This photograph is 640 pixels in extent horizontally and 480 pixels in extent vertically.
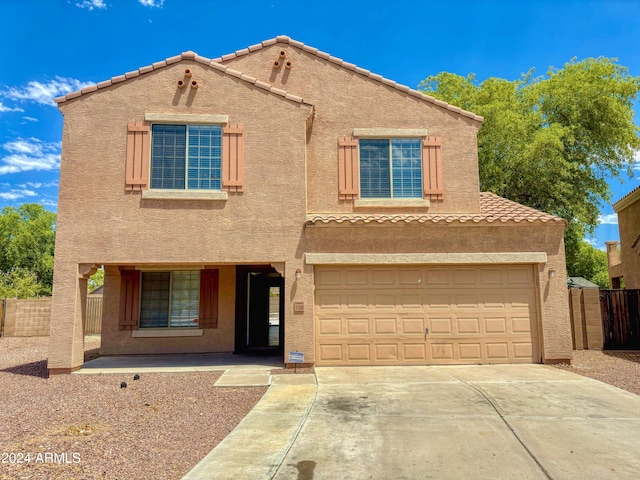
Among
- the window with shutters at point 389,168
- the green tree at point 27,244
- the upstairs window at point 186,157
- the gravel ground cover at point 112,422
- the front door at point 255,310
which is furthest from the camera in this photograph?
the green tree at point 27,244

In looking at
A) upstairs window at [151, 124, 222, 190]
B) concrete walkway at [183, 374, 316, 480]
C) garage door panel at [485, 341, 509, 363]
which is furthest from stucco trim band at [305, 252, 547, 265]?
upstairs window at [151, 124, 222, 190]

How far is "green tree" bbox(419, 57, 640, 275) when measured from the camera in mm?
19984

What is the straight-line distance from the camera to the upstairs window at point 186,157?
35.3 ft

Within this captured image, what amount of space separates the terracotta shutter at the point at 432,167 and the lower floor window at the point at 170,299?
Answer: 718 centimetres

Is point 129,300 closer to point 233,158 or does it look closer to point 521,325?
point 233,158

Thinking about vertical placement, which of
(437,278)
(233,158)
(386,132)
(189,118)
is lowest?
(437,278)

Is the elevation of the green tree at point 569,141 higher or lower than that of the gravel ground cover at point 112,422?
higher

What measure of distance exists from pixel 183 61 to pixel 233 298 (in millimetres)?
6621

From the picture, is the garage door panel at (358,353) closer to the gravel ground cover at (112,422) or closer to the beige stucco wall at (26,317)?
the gravel ground cover at (112,422)

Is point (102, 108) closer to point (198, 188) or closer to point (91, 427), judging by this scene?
point (198, 188)

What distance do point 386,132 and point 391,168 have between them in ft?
3.35

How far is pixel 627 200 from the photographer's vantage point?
19.6 meters

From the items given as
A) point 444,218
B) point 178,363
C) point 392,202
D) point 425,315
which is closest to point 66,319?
point 178,363

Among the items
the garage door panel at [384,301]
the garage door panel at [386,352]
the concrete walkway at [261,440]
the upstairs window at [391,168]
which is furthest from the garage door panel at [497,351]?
the concrete walkway at [261,440]
